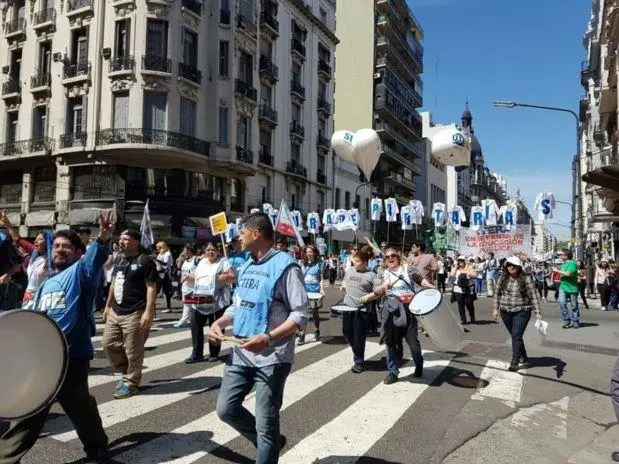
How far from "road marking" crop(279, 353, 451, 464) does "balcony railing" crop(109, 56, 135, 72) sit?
2515cm

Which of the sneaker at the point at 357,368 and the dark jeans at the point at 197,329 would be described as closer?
the sneaker at the point at 357,368

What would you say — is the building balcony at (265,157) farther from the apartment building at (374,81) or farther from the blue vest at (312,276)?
the blue vest at (312,276)

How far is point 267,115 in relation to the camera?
→ 35094mm

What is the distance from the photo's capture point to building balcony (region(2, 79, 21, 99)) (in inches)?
1233

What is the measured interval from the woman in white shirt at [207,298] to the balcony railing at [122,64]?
22.7 metres

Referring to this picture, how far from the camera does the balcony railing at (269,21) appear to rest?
3450 centimetres

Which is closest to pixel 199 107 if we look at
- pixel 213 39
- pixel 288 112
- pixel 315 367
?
pixel 213 39

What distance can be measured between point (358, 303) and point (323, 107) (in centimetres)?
3745

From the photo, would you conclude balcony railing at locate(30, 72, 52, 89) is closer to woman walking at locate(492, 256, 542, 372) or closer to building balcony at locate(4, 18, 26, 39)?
building balcony at locate(4, 18, 26, 39)

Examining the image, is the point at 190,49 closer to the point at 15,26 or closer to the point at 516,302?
the point at 15,26

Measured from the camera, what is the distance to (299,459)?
424 centimetres

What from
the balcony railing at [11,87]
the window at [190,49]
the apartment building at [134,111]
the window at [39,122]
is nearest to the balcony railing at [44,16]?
the apartment building at [134,111]

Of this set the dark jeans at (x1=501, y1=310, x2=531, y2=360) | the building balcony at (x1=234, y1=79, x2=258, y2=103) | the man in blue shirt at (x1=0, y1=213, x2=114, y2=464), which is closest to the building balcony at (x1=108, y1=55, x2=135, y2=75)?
the building balcony at (x1=234, y1=79, x2=258, y2=103)

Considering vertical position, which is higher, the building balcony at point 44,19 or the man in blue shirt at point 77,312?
the building balcony at point 44,19
